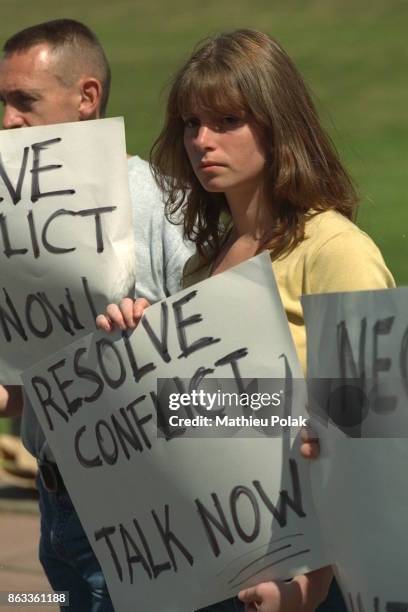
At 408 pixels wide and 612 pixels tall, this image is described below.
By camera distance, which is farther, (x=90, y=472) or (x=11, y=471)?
(x=11, y=471)

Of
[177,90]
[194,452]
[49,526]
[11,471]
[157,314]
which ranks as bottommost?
[11,471]

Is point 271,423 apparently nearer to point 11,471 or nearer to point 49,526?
point 49,526

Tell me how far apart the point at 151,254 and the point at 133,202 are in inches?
5.6

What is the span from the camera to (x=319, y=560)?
2.78 metres

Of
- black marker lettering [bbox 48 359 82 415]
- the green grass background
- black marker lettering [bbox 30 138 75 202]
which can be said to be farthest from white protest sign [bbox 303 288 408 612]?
the green grass background

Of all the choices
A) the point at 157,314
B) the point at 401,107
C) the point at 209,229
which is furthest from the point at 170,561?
the point at 401,107

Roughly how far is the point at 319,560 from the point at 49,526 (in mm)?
918

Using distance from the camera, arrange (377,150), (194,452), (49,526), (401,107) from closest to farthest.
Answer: (194,452), (49,526), (377,150), (401,107)

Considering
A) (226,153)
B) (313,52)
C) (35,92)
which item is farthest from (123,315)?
(313,52)

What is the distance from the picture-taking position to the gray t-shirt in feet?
11.7

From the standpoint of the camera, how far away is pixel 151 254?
362 cm

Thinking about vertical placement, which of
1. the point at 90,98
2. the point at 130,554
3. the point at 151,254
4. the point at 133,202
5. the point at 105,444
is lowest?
the point at 130,554

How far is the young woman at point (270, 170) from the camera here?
2.83 m

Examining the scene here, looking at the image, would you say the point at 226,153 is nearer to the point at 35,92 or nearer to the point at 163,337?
the point at 163,337
